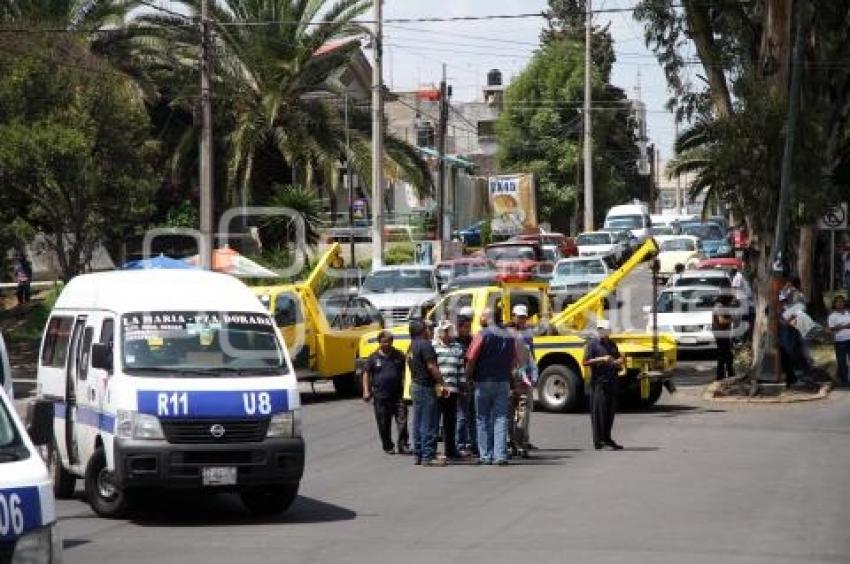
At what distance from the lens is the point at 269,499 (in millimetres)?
14344

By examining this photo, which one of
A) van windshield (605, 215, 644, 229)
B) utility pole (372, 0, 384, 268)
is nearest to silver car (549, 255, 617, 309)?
utility pole (372, 0, 384, 268)

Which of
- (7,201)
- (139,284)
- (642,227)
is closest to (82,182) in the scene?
(7,201)

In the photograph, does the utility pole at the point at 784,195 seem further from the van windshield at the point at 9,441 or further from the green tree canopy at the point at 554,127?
the green tree canopy at the point at 554,127

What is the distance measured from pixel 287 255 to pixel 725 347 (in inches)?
786

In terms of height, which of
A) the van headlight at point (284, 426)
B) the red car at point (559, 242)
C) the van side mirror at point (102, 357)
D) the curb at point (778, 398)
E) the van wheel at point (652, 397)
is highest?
the red car at point (559, 242)

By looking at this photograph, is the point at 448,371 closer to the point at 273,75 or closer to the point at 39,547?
the point at 39,547

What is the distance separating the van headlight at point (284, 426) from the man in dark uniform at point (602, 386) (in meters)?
6.18

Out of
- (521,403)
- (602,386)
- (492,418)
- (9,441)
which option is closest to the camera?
(9,441)

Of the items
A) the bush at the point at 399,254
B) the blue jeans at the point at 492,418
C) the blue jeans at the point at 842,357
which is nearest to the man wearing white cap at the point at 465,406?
the blue jeans at the point at 492,418

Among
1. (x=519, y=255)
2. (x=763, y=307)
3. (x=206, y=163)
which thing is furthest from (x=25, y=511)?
(x=519, y=255)

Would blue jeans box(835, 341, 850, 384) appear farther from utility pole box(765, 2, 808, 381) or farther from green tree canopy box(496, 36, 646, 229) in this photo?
green tree canopy box(496, 36, 646, 229)

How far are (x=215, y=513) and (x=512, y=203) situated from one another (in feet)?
186

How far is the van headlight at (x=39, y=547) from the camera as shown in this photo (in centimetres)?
761

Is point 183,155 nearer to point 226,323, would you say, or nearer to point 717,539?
point 226,323
